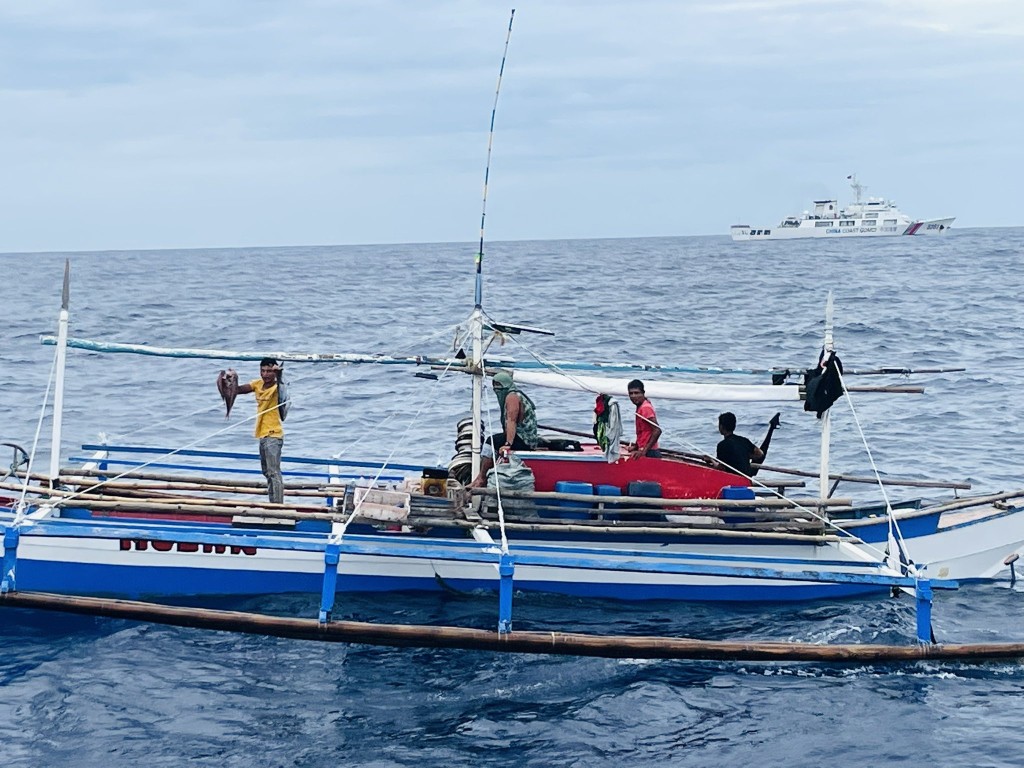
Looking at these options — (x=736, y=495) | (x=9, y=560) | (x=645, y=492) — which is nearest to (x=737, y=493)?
(x=736, y=495)

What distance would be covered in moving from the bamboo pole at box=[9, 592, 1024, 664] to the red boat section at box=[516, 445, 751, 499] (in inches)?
103

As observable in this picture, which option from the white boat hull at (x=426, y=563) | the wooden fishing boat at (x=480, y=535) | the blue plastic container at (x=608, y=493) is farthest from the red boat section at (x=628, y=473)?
the white boat hull at (x=426, y=563)

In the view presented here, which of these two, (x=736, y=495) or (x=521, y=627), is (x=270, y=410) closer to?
(x=521, y=627)

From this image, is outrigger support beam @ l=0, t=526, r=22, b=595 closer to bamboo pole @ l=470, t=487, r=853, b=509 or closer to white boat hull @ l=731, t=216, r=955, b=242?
bamboo pole @ l=470, t=487, r=853, b=509

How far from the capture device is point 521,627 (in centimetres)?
1434

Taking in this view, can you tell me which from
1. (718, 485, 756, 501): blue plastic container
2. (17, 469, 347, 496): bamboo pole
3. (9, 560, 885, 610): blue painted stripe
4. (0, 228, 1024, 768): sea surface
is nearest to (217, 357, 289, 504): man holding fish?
(17, 469, 347, 496): bamboo pole

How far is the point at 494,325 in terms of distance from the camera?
15.0 metres

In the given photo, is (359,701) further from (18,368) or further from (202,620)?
(18,368)

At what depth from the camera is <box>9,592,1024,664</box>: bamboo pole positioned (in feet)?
42.4

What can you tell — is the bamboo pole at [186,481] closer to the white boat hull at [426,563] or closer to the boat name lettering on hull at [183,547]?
the boat name lettering on hull at [183,547]

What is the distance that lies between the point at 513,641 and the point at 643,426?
3.81m

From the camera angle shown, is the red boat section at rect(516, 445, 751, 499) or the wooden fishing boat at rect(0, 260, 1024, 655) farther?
the red boat section at rect(516, 445, 751, 499)

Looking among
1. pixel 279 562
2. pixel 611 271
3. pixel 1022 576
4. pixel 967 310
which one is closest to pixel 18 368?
pixel 279 562

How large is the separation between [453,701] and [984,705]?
571 cm
